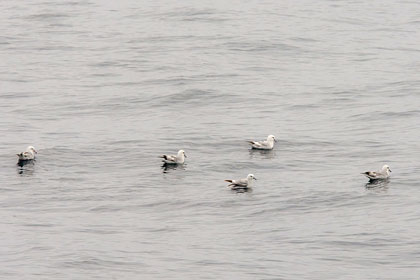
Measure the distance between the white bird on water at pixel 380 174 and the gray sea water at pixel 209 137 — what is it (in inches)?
20.2

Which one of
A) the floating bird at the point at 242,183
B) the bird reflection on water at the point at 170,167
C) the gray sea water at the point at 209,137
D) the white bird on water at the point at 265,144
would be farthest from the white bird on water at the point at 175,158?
the floating bird at the point at 242,183

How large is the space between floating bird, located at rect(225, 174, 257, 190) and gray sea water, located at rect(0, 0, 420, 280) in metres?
0.38

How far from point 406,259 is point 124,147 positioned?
2021 cm

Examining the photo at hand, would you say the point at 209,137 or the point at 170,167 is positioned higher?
the point at 209,137

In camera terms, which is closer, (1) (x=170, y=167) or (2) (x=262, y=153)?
(1) (x=170, y=167)

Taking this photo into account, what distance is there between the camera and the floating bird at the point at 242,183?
48.4m

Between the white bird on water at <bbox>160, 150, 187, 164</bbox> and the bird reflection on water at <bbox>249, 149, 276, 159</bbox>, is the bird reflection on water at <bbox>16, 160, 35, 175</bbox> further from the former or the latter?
the bird reflection on water at <bbox>249, 149, 276, 159</bbox>

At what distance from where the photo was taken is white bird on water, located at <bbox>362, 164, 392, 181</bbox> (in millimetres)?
48875

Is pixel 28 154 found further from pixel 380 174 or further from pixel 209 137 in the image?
pixel 380 174

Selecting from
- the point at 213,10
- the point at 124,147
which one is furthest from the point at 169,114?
the point at 213,10

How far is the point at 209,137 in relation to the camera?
58031 millimetres

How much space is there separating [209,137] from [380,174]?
37.7 ft

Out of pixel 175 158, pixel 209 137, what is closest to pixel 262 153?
pixel 209 137

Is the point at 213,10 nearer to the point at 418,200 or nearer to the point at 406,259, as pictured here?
the point at 418,200
